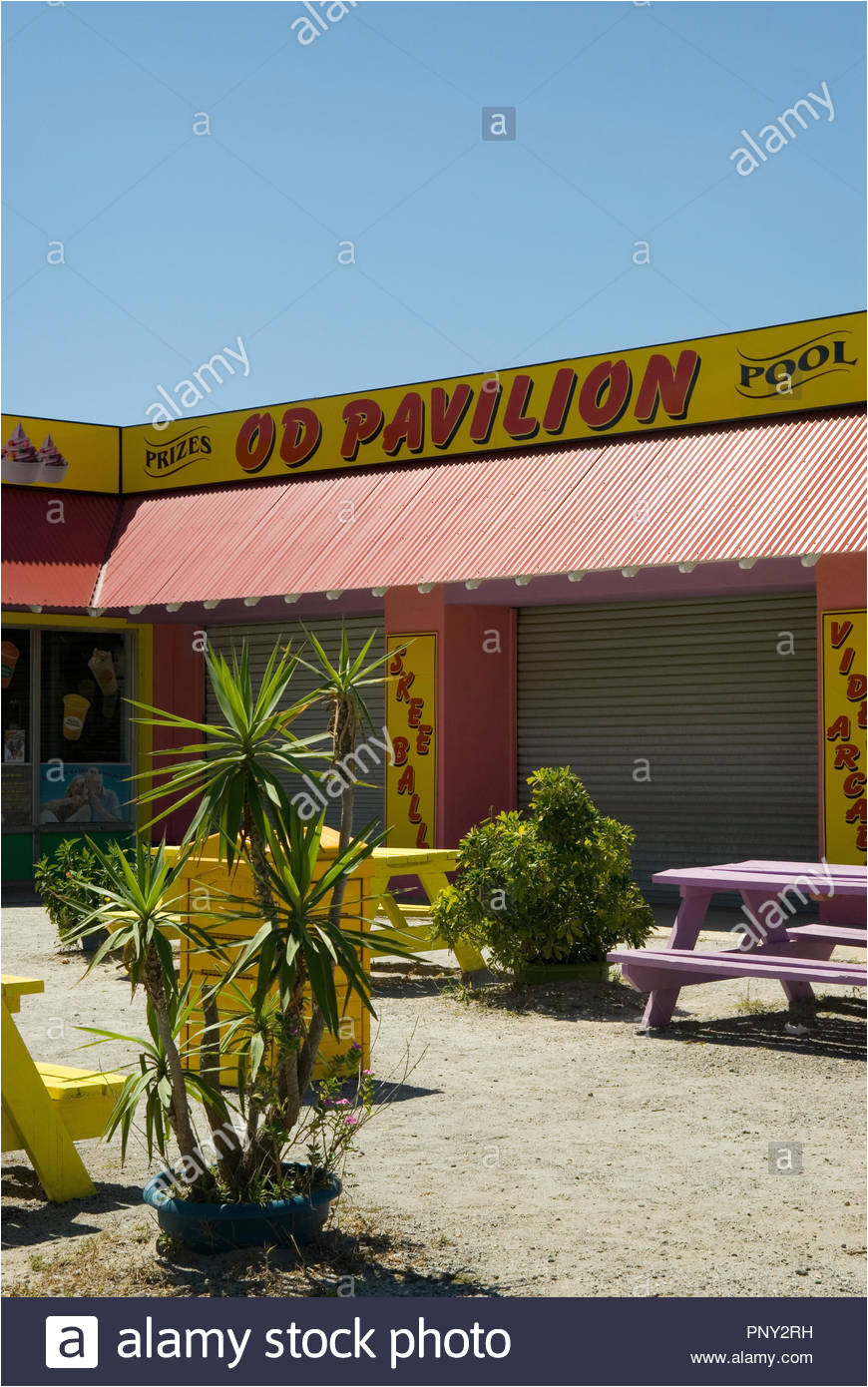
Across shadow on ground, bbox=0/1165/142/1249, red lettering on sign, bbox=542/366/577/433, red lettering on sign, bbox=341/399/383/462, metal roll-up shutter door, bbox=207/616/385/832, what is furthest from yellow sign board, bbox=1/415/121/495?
shadow on ground, bbox=0/1165/142/1249

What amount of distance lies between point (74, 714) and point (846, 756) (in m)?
9.38

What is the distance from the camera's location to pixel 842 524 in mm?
12336

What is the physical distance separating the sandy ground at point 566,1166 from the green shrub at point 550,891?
35cm

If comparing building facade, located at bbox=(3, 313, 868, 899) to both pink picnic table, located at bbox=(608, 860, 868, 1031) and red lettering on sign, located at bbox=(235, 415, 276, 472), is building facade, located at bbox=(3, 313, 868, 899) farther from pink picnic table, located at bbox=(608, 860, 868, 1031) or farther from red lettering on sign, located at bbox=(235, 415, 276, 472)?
pink picnic table, located at bbox=(608, 860, 868, 1031)

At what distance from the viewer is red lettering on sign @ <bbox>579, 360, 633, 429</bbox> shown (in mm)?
15148

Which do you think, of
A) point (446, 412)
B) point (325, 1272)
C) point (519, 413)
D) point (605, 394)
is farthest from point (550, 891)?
point (446, 412)

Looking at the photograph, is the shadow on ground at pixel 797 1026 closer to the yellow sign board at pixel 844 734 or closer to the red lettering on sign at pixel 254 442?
the yellow sign board at pixel 844 734

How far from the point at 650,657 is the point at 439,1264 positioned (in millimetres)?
11145

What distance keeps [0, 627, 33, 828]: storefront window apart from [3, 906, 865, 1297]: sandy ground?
27.1 ft

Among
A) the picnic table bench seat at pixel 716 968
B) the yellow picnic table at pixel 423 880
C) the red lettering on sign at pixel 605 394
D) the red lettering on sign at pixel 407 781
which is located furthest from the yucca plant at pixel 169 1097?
the red lettering on sign at pixel 605 394

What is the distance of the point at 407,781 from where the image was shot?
624 inches

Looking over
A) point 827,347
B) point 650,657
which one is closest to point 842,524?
point 827,347

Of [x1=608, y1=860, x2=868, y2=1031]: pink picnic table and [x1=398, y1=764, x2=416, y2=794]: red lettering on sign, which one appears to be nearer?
[x1=608, y1=860, x2=868, y2=1031]: pink picnic table

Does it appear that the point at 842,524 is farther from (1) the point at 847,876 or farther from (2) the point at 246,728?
(2) the point at 246,728
